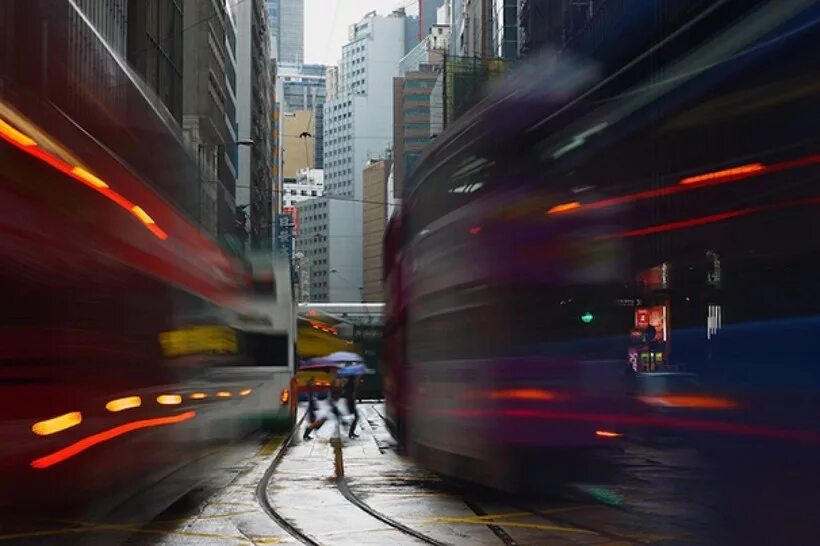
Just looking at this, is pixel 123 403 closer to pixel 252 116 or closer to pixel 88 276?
pixel 88 276

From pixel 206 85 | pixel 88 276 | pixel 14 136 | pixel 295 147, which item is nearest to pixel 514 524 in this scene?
pixel 88 276

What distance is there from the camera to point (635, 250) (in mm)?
6488

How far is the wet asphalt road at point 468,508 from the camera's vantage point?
5035 millimetres

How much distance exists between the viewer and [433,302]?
11.7m

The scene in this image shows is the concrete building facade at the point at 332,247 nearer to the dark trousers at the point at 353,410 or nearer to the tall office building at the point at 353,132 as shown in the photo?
the tall office building at the point at 353,132

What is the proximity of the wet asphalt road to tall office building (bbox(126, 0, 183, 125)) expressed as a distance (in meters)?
19.0

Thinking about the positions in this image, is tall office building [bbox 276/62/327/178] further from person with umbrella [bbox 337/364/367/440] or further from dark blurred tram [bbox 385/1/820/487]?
dark blurred tram [bbox 385/1/820/487]

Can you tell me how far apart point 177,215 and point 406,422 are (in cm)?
539

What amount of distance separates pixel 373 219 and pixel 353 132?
15037mm

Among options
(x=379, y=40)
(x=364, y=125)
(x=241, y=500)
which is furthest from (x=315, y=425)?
(x=364, y=125)

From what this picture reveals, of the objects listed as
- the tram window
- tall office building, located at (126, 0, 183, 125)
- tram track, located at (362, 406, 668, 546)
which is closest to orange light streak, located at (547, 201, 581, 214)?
tram track, located at (362, 406, 668, 546)

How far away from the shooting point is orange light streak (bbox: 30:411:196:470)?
20.1ft

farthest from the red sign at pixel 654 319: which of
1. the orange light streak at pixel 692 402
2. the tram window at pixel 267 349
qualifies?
the tram window at pixel 267 349

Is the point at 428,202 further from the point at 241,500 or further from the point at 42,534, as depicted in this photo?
the point at 42,534
